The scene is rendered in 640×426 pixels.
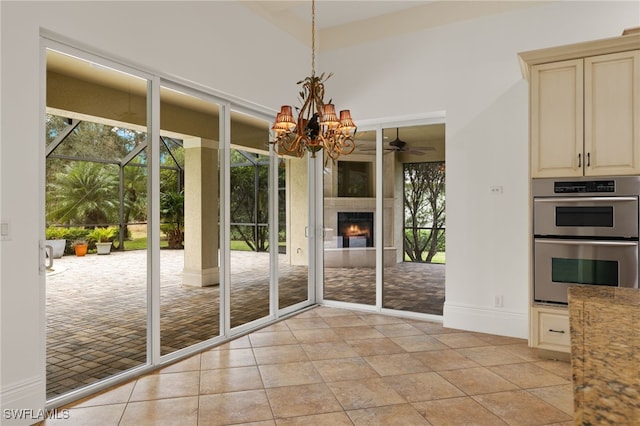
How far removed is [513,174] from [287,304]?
9.88ft

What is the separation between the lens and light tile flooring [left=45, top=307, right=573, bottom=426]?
2.52 m

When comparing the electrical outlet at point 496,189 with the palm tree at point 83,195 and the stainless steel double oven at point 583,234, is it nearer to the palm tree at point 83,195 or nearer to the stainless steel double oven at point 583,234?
the stainless steel double oven at point 583,234

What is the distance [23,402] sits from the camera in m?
2.41

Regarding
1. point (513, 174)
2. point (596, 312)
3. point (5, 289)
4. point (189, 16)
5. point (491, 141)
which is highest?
point (189, 16)

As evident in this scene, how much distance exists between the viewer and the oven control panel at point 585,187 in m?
3.30

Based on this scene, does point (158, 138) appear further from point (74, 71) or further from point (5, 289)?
point (5, 289)

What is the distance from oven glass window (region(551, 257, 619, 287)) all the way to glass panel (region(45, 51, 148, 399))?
352 cm

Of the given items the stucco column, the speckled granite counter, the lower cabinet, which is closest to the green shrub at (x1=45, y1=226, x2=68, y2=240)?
the stucco column

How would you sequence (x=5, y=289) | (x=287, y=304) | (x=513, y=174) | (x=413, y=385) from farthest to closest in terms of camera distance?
1. (x=287, y=304)
2. (x=513, y=174)
3. (x=413, y=385)
4. (x=5, y=289)

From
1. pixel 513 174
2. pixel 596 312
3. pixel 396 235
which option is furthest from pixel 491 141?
pixel 596 312

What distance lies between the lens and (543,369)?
329 cm

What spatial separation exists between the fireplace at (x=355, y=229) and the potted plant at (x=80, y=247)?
3.23m

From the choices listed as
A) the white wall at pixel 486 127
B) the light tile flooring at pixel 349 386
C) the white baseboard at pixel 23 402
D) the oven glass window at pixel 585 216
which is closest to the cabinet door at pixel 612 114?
the oven glass window at pixel 585 216

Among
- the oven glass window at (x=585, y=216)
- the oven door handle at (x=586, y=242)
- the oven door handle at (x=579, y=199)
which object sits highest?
the oven door handle at (x=579, y=199)
